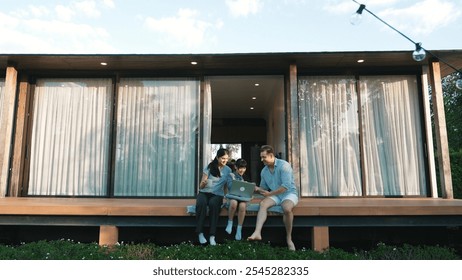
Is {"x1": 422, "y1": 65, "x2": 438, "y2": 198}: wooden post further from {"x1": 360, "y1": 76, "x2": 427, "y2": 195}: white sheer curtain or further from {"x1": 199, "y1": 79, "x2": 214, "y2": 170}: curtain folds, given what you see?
{"x1": 199, "y1": 79, "x2": 214, "y2": 170}: curtain folds

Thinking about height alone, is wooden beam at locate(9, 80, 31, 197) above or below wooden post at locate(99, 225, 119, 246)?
above

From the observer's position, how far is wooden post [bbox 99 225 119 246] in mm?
4219

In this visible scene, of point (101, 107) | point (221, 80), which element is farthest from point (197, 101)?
point (101, 107)

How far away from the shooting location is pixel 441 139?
5.98 m

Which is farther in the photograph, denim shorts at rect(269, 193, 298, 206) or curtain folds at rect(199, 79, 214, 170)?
curtain folds at rect(199, 79, 214, 170)

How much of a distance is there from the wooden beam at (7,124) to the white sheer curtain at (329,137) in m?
5.50

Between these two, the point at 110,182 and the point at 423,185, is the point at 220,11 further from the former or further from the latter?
the point at 423,185

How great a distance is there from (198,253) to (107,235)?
57.2 inches

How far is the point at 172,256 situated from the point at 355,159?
4.38 meters

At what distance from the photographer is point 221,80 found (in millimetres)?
7270

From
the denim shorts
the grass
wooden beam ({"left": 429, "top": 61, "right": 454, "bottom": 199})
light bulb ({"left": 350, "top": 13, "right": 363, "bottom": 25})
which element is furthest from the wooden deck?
light bulb ({"left": 350, "top": 13, "right": 363, "bottom": 25})

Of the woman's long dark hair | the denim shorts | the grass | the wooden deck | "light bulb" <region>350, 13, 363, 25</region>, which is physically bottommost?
the grass

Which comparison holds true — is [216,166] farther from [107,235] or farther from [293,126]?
[293,126]

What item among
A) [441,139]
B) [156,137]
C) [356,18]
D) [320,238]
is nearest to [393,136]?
[441,139]
